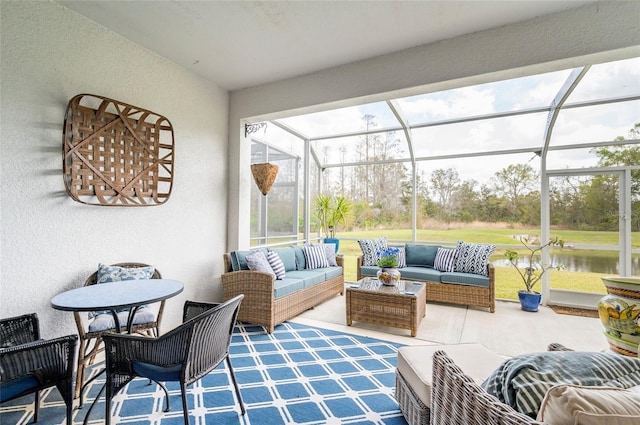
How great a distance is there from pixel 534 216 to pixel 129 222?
5.60m

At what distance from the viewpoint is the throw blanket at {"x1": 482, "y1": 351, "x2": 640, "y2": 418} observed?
858 mm

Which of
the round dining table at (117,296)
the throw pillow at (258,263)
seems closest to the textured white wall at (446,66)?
the throw pillow at (258,263)

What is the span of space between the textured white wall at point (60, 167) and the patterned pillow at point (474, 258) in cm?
389

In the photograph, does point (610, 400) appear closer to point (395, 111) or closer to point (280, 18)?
point (280, 18)

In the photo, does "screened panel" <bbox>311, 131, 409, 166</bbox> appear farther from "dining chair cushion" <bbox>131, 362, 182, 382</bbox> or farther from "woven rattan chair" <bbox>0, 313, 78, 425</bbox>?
"woven rattan chair" <bbox>0, 313, 78, 425</bbox>

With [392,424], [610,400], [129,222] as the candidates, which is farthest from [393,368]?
[129,222]

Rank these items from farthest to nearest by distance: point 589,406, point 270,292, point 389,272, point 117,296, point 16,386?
point 389,272
point 270,292
point 117,296
point 16,386
point 589,406

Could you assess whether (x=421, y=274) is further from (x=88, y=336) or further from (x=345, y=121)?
(x=88, y=336)

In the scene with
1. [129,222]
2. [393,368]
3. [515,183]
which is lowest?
[393,368]

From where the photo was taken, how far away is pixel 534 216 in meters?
4.62

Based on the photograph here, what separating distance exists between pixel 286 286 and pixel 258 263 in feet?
1.47

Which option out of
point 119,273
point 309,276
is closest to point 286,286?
Result: point 309,276

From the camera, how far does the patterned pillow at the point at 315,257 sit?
4.61 meters

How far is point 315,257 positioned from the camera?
4680 mm
